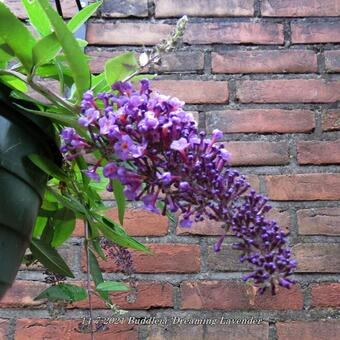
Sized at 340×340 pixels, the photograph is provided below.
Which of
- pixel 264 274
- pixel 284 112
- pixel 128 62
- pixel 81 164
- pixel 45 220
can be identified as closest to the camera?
pixel 264 274

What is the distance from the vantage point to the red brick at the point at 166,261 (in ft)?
3.81

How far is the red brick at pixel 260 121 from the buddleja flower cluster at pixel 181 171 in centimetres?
70

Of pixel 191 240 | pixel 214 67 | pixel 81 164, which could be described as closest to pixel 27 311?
Result: pixel 191 240

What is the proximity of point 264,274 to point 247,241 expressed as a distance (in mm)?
34

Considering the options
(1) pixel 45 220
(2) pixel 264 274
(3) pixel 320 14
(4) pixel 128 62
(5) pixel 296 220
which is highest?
(3) pixel 320 14

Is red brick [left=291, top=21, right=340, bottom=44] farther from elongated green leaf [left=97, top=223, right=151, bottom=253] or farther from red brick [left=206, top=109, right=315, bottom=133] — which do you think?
elongated green leaf [left=97, top=223, right=151, bottom=253]

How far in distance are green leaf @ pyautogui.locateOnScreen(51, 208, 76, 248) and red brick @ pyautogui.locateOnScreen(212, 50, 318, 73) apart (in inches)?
25.2

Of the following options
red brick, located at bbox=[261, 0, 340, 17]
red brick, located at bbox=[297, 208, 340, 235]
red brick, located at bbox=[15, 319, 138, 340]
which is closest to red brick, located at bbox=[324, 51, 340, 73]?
red brick, located at bbox=[261, 0, 340, 17]

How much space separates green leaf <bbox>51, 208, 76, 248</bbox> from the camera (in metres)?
0.78

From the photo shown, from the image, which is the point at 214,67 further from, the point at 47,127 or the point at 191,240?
the point at 47,127

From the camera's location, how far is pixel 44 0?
1.79 ft

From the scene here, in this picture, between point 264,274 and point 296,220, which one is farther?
point 296,220

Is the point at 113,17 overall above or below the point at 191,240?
above

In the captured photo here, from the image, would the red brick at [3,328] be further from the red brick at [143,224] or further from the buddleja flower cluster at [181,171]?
the buddleja flower cluster at [181,171]
